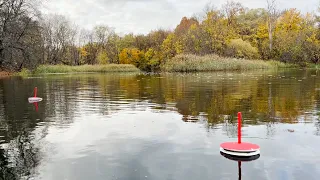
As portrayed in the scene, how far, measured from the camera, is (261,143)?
25.1 feet

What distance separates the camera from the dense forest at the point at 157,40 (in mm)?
39375

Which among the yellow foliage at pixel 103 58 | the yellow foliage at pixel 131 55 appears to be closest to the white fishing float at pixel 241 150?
the yellow foliage at pixel 131 55

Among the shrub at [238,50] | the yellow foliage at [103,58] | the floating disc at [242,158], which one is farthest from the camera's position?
the yellow foliage at [103,58]

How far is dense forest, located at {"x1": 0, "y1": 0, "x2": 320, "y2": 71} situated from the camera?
129 feet

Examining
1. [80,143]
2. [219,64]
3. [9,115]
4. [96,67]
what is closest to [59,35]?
[96,67]

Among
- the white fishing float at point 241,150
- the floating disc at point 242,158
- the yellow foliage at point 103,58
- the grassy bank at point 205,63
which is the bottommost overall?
the floating disc at point 242,158

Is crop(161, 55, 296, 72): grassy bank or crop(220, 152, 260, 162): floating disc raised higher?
crop(161, 55, 296, 72): grassy bank

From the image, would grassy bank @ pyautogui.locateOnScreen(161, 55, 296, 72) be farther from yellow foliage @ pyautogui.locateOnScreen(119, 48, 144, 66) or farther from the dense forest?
yellow foliage @ pyautogui.locateOnScreen(119, 48, 144, 66)

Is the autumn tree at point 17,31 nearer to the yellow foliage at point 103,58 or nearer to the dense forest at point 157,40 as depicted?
the dense forest at point 157,40

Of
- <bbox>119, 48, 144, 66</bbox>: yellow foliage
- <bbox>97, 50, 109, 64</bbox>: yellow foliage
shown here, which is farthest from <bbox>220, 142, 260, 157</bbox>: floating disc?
<bbox>97, 50, 109, 64</bbox>: yellow foliage

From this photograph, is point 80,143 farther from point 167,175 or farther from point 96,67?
point 96,67

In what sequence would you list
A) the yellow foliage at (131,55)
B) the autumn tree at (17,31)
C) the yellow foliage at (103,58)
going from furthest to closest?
the yellow foliage at (103,58)
the yellow foliage at (131,55)
the autumn tree at (17,31)

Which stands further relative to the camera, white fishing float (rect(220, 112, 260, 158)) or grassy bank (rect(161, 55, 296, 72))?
grassy bank (rect(161, 55, 296, 72))

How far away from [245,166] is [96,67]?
59469mm
